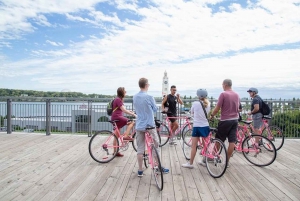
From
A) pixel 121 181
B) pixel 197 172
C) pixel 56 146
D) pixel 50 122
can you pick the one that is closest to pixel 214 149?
pixel 197 172

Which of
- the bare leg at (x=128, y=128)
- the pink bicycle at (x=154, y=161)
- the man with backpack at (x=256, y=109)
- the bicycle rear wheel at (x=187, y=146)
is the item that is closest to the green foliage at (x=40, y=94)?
the bare leg at (x=128, y=128)

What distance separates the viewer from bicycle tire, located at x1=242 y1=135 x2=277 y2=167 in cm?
525

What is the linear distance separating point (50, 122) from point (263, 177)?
22.7 ft

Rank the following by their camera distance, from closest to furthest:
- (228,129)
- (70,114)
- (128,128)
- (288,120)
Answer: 1. (228,129)
2. (128,128)
3. (288,120)
4. (70,114)

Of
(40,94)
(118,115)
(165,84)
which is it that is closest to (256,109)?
(118,115)

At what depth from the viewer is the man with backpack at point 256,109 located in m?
6.21

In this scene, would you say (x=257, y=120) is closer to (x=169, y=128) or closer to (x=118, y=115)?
(x=169, y=128)

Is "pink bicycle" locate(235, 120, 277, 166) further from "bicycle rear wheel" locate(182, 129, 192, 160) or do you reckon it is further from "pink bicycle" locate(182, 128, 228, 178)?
"bicycle rear wheel" locate(182, 129, 192, 160)

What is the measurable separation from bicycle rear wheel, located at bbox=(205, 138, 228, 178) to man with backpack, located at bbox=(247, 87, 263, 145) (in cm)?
209

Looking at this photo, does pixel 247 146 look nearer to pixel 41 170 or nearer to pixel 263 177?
pixel 263 177

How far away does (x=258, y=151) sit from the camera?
536cm

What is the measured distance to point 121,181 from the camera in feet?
14.4

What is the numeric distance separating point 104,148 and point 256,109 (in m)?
3.75

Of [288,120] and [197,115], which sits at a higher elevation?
[197,115]
